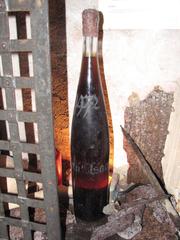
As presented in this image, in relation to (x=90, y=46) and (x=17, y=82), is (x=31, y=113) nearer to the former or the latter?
(x=17, y=82)

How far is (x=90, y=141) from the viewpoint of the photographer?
2.56 ft

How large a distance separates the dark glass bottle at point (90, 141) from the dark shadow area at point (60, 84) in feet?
0.44

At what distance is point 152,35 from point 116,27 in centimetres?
14

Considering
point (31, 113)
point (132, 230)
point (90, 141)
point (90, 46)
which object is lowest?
point (132, 230)

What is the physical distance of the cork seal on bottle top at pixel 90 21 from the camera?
645mm

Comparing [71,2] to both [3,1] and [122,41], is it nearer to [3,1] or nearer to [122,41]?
[122,41]

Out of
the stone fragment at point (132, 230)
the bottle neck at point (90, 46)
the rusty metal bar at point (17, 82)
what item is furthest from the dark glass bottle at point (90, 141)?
the rusty metal bar at point (17, 82)

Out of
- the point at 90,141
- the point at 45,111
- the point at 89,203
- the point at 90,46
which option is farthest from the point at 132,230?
the point at 90,46

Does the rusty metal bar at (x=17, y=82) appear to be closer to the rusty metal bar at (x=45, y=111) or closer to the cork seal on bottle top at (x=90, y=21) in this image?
the rusty metal bar at (x=45, y=111)

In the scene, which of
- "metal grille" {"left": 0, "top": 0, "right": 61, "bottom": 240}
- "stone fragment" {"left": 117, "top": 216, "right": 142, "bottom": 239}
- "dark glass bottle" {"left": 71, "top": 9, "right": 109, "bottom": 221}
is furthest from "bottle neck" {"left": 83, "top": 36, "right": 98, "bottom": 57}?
"stone fragment" {"left": 117, "top": 216, "right": 142, "bottom": 239}

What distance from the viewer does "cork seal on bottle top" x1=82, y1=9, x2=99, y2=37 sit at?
2.11 ft

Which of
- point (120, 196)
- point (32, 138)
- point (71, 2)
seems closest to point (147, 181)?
point (120, 196)

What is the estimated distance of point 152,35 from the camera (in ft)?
2.75

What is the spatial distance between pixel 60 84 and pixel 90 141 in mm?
300
